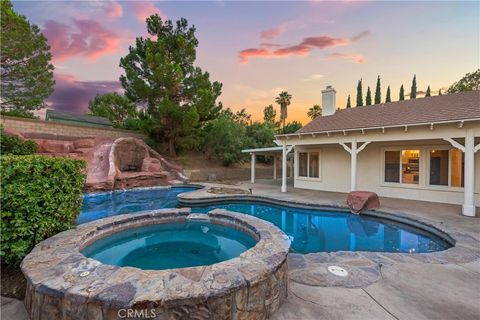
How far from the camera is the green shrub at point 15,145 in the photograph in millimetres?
10820

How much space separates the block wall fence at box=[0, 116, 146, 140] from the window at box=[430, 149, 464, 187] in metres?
21.4

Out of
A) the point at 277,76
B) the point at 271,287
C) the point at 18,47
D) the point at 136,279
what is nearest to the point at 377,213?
the point at 271,287

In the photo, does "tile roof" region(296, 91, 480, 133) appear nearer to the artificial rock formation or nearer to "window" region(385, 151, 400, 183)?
"window" region(385, 151, 400, 183)

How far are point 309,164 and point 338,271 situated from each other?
10367mm

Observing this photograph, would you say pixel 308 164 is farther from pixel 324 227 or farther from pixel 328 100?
pixel 324 227

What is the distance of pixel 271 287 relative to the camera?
2541 mm

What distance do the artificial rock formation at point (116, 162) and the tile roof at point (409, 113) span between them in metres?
10.1

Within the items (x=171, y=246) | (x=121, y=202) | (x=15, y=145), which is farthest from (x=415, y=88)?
(x=15, y=145)

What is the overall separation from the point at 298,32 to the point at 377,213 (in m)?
8.82

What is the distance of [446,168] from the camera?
8891mm

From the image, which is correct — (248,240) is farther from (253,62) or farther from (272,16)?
(253,62)

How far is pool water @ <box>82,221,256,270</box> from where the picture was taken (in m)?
4.28

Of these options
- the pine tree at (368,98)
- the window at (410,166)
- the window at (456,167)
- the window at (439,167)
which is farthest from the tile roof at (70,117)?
the window at (456,167)

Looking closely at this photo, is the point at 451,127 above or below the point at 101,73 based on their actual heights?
below
